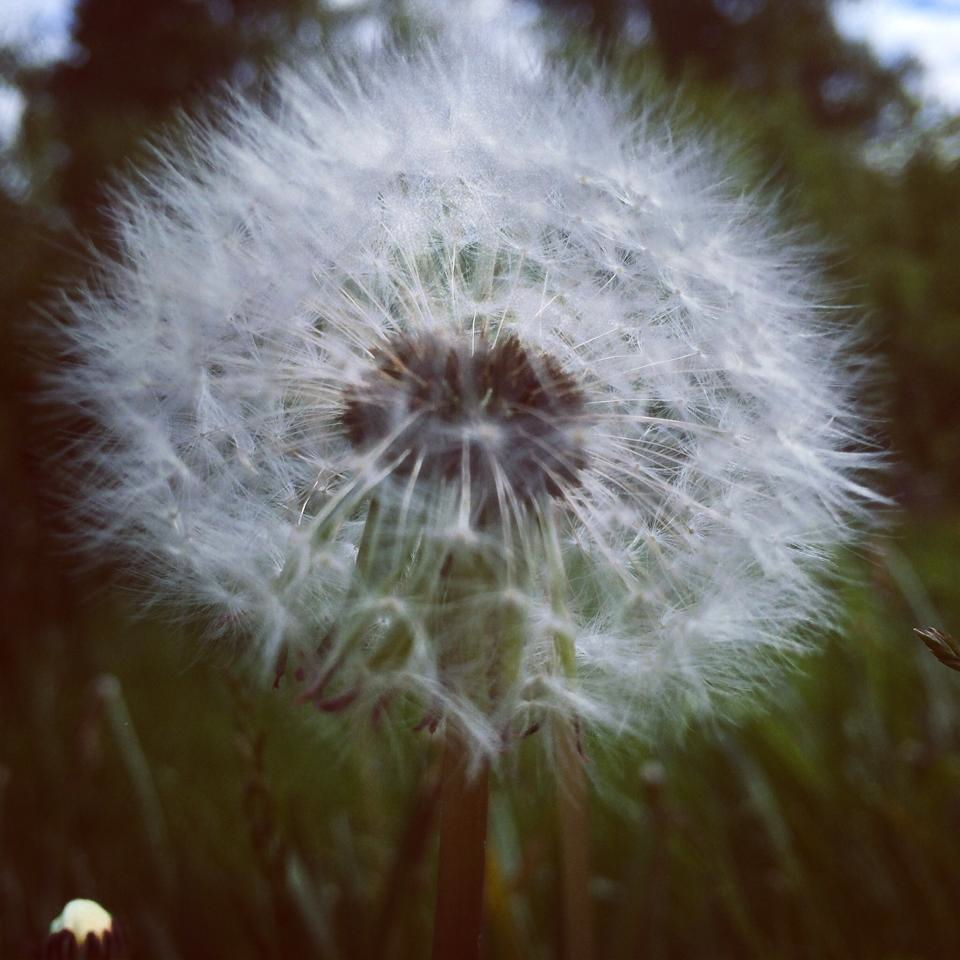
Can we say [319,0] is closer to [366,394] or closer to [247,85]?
[247,85]

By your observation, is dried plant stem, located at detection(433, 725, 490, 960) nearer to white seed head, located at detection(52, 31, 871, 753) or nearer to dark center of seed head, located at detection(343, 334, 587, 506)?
white seed head, located at detection(52, 31, 871, 753)

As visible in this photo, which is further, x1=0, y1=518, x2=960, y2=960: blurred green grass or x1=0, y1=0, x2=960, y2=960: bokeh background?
x1=0, y1=0, x2=960, y2=960: bokeh background

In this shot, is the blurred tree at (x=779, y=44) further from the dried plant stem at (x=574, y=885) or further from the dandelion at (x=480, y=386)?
the dried plant stem at (x=574, y=885)

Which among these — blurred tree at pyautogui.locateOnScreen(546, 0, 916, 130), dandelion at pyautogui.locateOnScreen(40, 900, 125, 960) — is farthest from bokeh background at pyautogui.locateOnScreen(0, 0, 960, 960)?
blurred tree at pyautogui.locateOnScreen(546, 0, 916, 130)

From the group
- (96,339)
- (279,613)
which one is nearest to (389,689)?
(279,613)

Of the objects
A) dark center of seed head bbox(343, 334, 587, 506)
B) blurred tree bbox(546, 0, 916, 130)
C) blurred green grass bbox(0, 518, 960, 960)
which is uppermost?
blurred tree bbox(546, 0, 916, 130)

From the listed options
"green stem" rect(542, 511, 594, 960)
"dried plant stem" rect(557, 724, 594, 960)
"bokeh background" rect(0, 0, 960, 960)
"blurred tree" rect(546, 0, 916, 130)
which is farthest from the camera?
"blurred tree" rect(546, 0, 916, 130)

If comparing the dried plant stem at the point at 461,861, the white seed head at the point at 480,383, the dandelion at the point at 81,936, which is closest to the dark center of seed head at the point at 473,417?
the white seed head at the point at 480,383

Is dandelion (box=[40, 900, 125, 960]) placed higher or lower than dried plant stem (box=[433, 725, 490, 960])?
lower
